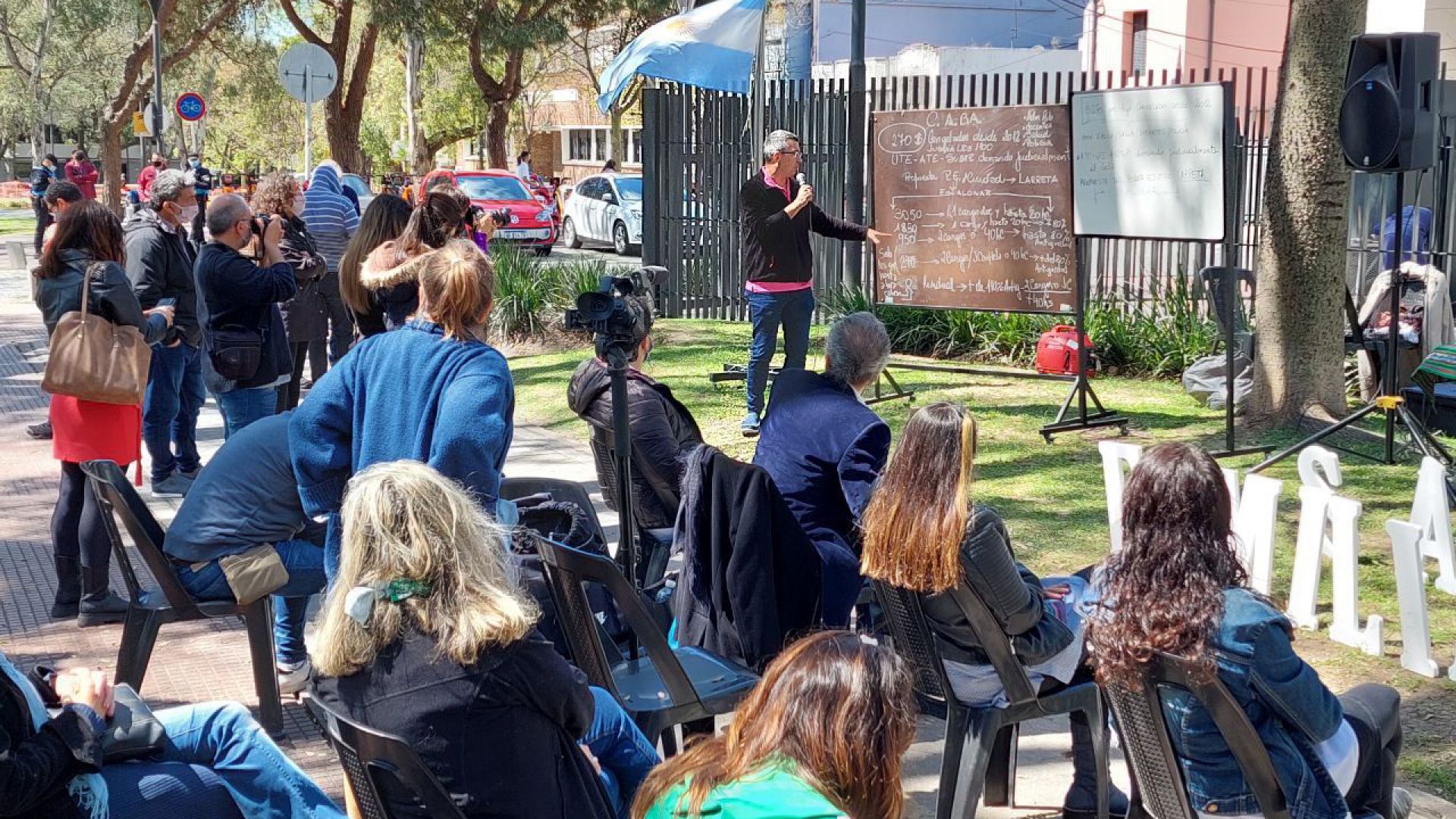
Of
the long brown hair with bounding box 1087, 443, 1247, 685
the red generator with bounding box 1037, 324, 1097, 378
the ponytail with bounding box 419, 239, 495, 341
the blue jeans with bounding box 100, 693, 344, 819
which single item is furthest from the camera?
the red generator with bounding box 1037, 324, 1097, 378

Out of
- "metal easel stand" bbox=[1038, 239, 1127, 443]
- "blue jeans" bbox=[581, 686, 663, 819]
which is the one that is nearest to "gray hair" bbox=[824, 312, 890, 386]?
"blue jeans" bbox=[581, 686, 663, 819]

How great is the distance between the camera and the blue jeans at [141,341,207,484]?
324 inches

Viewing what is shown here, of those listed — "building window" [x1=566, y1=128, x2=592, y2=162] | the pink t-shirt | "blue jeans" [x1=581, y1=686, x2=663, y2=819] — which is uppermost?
"building window" [x1=566, y1=128, x2=592, y2=162]

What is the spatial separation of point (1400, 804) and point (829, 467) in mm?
1831

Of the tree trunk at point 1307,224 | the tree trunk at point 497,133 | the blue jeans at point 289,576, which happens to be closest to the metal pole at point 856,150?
the tree trunk at point 1307,224

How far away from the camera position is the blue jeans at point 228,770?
3.34m

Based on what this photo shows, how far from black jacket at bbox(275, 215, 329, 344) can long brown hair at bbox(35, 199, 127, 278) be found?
1.34 meters

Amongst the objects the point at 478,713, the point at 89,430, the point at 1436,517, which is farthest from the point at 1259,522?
the point at 89,430

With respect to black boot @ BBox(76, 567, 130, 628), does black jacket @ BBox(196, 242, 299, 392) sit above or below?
above

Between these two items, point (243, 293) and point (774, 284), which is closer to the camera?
point (243, 293)

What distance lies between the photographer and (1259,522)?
5.61m

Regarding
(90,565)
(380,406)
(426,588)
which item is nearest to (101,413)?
(90,565)

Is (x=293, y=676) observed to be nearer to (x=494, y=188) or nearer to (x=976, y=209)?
(x=976, y=209)

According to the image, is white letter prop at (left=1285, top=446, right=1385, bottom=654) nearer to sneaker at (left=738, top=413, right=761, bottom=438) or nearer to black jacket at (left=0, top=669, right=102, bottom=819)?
black jacket at (left=0, top=669, right=102, bottom=819)
